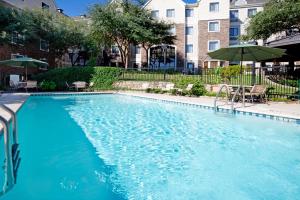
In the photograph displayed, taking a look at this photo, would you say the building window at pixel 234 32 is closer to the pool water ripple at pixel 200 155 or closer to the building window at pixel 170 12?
the building window at pixel 170 12

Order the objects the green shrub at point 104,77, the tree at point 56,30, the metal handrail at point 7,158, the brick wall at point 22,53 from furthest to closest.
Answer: the tree at point 56,30 → the brick wall at point 22,53 → the green shrub at point 104,77 → the metal handrail at point 7,158

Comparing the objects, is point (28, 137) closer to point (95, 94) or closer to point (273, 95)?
point (273, 95)

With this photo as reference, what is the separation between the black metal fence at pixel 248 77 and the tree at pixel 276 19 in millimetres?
3096

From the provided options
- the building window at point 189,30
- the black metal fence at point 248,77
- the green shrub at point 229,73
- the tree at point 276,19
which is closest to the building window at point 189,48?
the building window at point 189,30

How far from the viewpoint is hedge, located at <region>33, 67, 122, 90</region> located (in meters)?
26.5

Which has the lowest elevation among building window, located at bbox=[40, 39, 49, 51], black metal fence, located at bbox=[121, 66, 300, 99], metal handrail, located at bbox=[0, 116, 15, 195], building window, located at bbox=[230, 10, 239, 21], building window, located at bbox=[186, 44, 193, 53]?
metal handrail, located at bbox=[0, 116, 15, 195]

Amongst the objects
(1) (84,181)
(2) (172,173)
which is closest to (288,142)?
(2) (172,173)

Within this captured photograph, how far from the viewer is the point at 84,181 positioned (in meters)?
5.19

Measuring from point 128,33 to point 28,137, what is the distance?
27.5 m

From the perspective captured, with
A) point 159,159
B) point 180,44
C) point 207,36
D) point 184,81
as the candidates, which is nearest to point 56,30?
point 184,81

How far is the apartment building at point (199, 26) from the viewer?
135 feet

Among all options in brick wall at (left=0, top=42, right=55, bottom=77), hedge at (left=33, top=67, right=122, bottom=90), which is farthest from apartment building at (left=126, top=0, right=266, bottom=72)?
hedge at (left=33, top=67, right=122, bottom=90)

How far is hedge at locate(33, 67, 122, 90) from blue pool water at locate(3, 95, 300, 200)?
15401 millimetres

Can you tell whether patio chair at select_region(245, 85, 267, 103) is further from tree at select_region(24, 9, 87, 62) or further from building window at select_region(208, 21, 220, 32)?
building window at select_region(208, 21, 220, 32)
